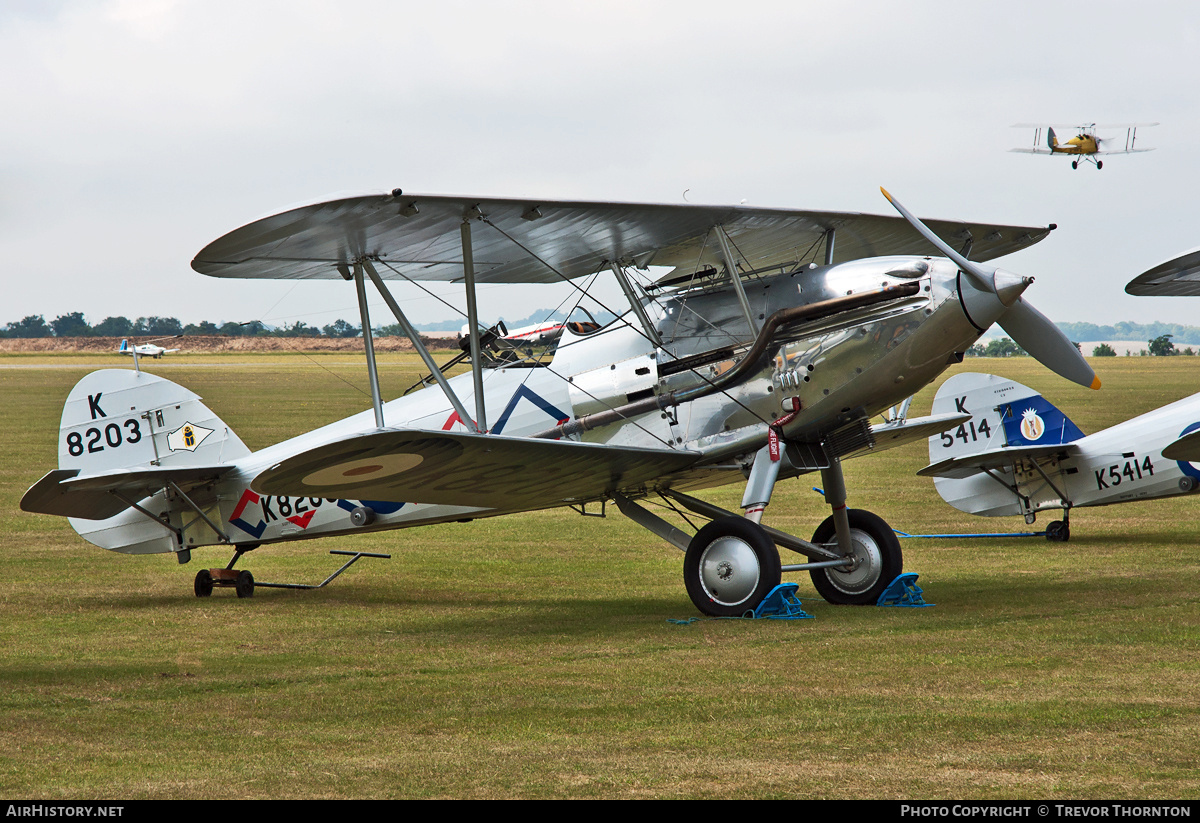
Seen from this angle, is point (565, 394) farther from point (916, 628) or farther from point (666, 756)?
point (666, 756)

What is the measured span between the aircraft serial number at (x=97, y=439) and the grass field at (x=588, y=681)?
134 centimetres

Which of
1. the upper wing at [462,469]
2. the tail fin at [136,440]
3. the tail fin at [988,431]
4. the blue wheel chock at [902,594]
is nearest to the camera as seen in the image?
the upper wing at [462,469]

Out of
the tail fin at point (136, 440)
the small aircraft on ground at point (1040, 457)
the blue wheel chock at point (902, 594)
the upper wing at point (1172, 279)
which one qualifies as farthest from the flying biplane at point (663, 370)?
the small aircraft on ground at point (1040, 457)

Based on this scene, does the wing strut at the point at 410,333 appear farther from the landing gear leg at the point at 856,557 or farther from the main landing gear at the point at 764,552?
the landing gear leg at the point at 856,557

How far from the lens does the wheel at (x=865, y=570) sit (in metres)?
10.0

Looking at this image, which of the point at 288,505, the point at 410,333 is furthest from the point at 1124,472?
the point at 288,505

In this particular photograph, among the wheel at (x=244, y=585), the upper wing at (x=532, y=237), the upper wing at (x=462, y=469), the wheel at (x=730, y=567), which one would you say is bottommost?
the wheel at (x=244, y=585)

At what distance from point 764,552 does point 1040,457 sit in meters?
7.22

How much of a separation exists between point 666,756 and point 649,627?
3831 mm

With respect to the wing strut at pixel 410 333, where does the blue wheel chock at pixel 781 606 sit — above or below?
below

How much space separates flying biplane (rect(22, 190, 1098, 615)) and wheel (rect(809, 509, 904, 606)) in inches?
0.8

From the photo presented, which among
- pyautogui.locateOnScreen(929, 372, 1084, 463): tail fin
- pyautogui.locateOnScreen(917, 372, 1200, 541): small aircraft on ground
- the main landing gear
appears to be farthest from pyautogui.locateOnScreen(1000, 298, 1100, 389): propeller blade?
pyautogui.locateOnScreen(929, 372, 1084, 463): tail fin

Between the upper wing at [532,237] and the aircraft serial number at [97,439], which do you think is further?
the aircraft serial number at [97,439]
